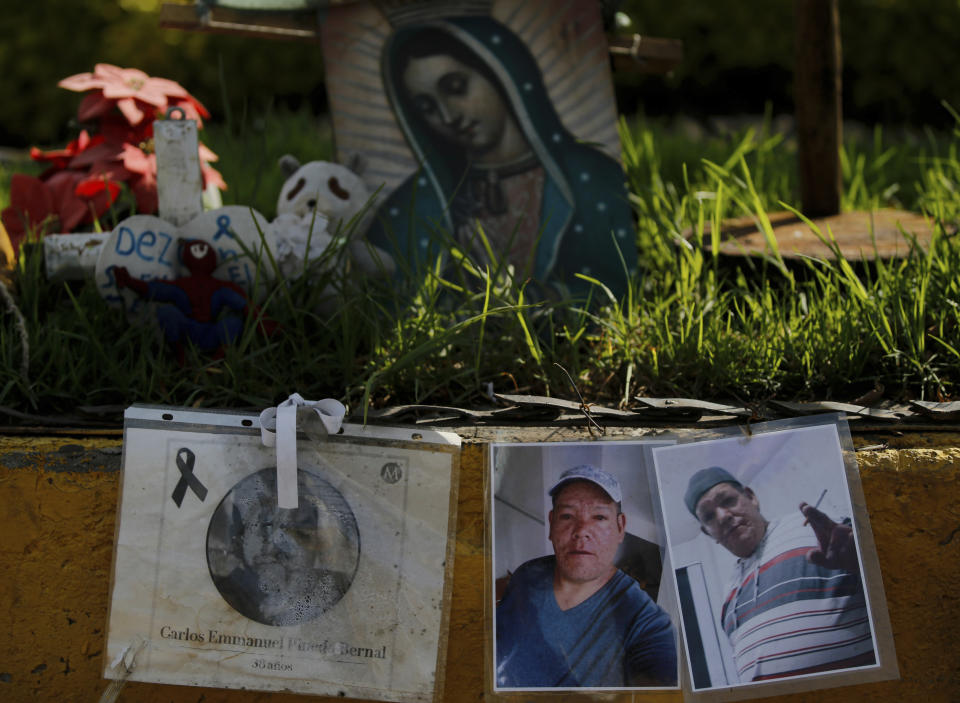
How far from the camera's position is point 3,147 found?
12.5 ft

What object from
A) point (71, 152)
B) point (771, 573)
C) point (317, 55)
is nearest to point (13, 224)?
point (71, 152)

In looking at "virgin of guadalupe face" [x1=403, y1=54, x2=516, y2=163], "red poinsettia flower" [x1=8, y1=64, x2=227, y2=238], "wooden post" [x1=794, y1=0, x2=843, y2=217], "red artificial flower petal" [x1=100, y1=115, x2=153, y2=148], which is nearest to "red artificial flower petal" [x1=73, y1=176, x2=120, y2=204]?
"red poinsettia flower" [x1=8, y1=64, x2=227, y2=238]

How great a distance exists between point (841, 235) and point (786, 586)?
0.92 metres

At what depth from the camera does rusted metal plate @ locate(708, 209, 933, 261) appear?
1.68 metres

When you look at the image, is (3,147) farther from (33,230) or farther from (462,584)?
(462,584)

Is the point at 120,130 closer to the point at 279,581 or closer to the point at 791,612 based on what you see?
the point at 279,581

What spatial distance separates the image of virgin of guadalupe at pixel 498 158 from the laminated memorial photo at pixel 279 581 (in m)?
0.70

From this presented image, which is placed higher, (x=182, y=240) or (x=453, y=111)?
(x=453, y=111)

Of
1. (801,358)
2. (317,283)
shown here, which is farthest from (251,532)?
(801,358)

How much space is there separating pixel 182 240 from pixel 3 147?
2.89 meters

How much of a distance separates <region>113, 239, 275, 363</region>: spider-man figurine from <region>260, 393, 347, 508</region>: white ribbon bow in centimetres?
22

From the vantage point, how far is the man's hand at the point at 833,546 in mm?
1168

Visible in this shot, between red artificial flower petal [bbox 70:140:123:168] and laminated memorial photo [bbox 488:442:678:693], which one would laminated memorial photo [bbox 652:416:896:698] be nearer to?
laminated memorial photo [bbox 488:442:678:693]

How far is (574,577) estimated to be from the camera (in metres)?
1.16
